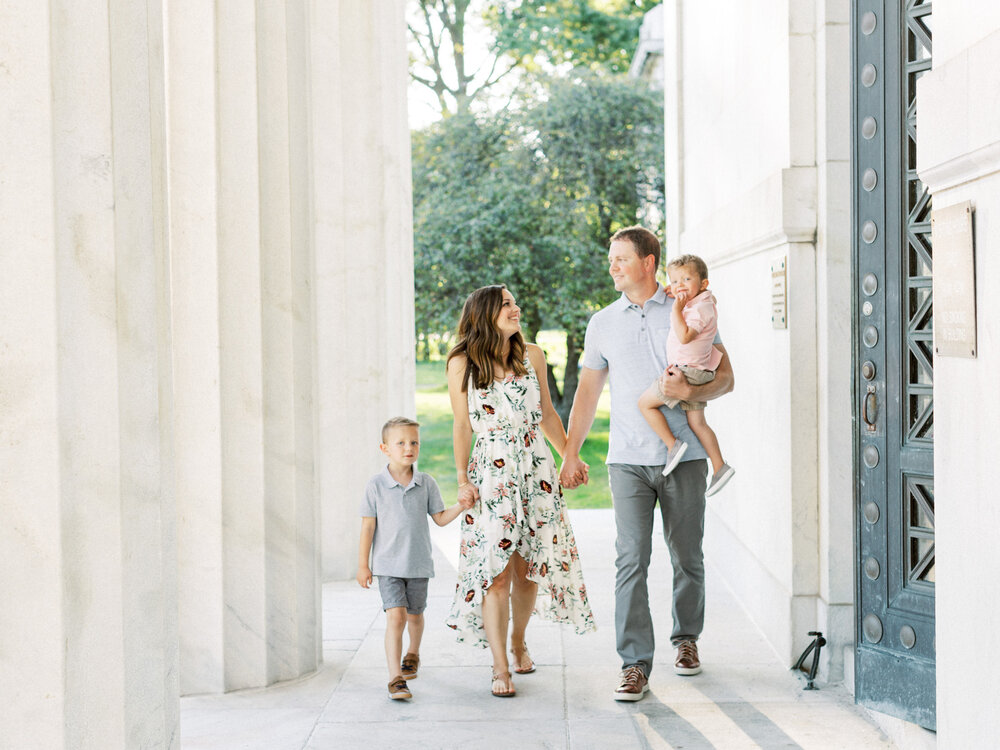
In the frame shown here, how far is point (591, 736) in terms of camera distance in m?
4.92

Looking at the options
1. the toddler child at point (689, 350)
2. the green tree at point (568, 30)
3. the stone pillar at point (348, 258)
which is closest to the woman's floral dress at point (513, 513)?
the toddler child at point (689, 350)

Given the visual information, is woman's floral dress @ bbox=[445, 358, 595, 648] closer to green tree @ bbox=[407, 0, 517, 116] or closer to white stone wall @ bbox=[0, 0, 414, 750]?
white stone wall @ bbox=[0, 0, 414, 750]

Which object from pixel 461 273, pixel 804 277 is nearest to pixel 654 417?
pixel 804 277

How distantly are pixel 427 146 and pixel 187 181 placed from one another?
14829 millimetres

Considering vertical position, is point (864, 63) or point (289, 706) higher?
point (864, 63)

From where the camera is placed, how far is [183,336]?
18.0 feet

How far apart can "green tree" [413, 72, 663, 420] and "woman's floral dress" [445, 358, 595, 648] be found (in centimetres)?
1360

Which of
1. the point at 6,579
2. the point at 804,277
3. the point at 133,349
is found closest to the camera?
the point at 6,579

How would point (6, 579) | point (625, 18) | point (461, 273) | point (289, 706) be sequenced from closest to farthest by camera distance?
1. point (6, 579)
2. point (289, 706)
3. point (461, 273)
4. point (625, 18)

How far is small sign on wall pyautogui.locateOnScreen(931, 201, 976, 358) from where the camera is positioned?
10.6 ft

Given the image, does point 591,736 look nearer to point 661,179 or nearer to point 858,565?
point 858,565

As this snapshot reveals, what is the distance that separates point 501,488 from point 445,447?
16058 mm

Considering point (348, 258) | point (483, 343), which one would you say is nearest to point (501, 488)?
point (483, 343)

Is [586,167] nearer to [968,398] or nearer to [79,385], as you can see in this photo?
[968,398]
